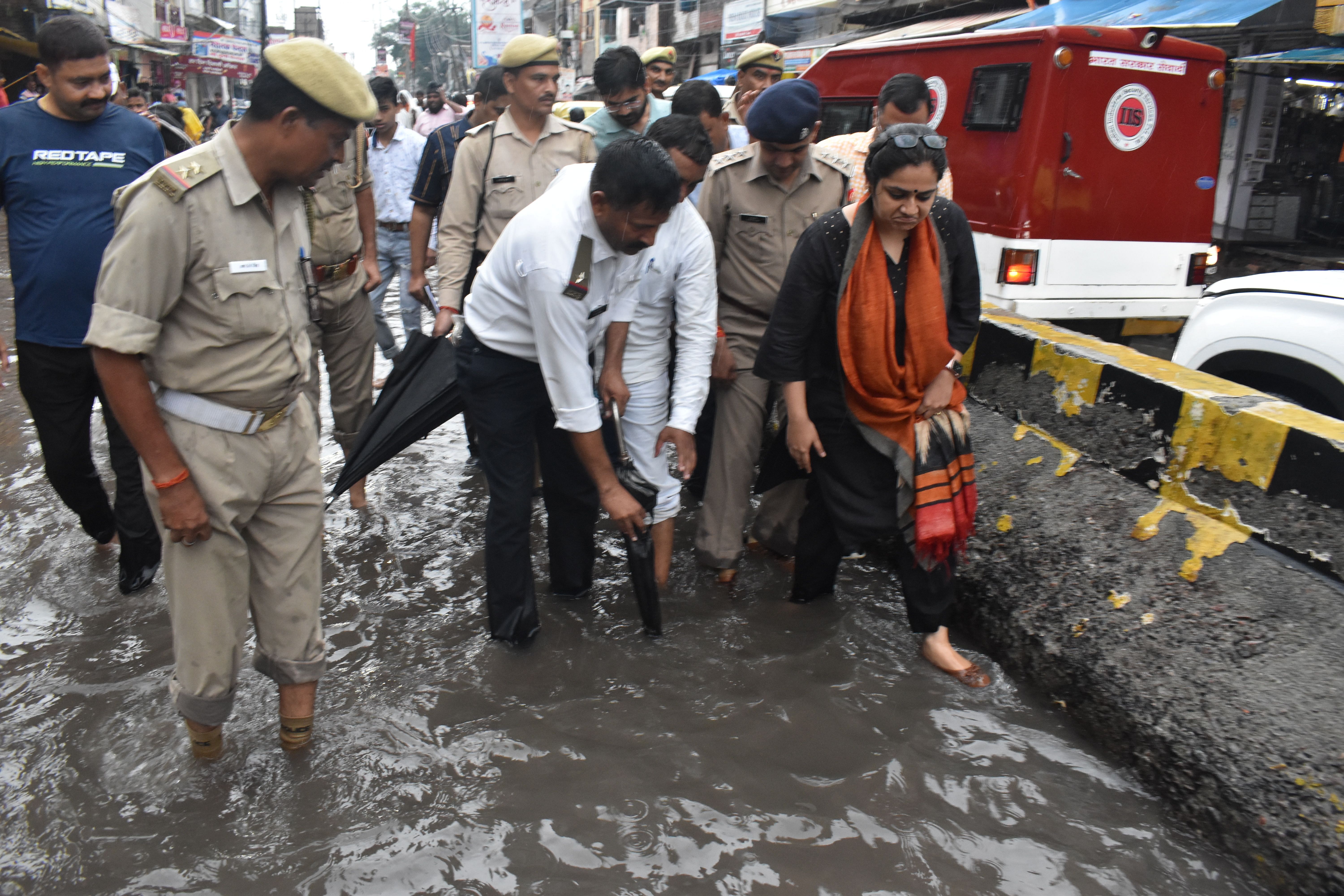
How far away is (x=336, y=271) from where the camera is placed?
3.87 m

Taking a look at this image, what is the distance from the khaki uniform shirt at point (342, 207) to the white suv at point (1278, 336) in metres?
3.53

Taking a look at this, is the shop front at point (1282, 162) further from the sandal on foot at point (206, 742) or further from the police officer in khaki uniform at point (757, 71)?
the sandal on foot at point (206, 742)

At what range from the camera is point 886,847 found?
226 centimetres

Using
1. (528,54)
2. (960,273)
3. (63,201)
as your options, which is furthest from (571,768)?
(528,54)

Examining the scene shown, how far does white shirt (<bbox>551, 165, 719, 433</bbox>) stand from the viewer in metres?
3.00

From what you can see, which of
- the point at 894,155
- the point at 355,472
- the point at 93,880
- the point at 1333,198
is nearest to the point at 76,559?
the point at 355,472

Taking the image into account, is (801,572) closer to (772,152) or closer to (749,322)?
(749,322)

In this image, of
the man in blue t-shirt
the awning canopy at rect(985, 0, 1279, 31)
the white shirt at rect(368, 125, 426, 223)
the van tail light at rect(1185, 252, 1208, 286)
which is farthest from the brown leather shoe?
the awning canopy at rect(985, 0, 1279, 31)

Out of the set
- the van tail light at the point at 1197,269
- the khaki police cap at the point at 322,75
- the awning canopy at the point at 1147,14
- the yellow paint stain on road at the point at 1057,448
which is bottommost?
the yellow paint stain on road at the point at 1057,448

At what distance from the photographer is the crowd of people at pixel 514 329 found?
6.91 ft

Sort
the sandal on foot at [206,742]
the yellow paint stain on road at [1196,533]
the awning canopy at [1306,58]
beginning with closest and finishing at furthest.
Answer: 1. the sandal on foot at [206,742]
2. the yellow paint stain on road at [1196,533]
3. the awning canopy at [1306,58]

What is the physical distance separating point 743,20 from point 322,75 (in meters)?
26.0

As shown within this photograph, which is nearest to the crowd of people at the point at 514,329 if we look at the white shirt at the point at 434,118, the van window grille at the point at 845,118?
the van window grille at the point at 845,118

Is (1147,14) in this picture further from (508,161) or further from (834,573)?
(834,573)
